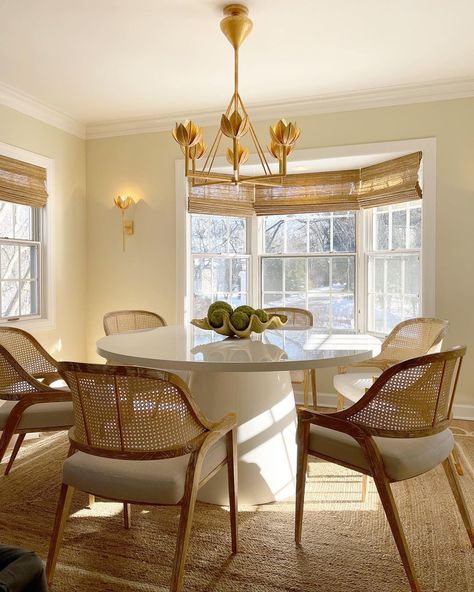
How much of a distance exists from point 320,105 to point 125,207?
1.96 metres

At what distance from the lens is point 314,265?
15.6 ft

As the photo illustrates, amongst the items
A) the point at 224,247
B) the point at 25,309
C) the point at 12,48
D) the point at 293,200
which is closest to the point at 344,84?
the point at 293,200

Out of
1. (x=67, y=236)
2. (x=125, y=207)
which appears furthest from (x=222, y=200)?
(x=67, y=236)

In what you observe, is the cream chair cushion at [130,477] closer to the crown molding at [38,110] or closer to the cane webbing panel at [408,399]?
the cane webbing panel at [408,399]

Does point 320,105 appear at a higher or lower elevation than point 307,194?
higher

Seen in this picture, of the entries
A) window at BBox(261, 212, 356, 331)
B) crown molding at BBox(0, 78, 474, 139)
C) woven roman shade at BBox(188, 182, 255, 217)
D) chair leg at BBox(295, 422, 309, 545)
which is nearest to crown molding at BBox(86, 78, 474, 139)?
crown molding at BBox(0, 78, 474, 139)

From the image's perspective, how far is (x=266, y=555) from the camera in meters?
2.02

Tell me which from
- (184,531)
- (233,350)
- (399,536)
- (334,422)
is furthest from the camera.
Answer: (233,350)

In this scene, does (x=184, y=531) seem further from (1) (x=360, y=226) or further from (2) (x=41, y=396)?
(1) (x=360, y=226)

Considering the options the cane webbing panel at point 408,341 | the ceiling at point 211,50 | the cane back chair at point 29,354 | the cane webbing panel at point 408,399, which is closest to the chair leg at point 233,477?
the cane webbing panel at point 408,399

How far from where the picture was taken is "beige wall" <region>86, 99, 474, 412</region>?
152 inches

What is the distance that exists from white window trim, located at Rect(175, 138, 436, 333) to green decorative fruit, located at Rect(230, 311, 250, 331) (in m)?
2.01

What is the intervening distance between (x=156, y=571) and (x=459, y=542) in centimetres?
125

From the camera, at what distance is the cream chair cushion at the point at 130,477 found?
5.16 ft
